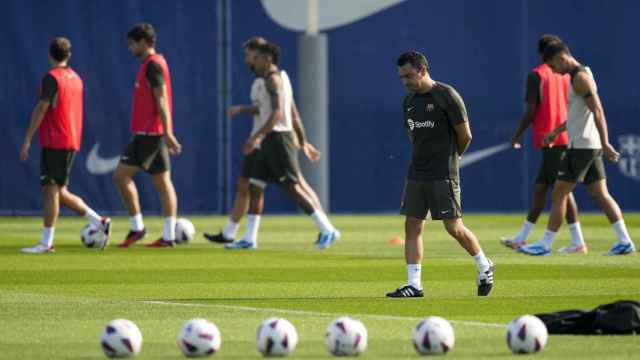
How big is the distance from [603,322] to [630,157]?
17.6m

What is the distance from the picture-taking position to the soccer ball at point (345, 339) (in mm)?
9273

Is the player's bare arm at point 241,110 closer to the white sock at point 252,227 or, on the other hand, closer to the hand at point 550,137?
the white sock at point 252,227

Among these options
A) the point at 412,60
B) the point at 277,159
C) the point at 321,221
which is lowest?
the point at 321,221

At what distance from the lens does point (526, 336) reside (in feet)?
30.7

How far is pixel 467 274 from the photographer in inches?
611

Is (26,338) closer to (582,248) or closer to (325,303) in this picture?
(325,303)

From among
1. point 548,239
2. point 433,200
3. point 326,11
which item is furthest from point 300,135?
point 326,11

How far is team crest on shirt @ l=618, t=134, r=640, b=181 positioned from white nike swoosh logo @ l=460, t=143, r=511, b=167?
190 centimetres

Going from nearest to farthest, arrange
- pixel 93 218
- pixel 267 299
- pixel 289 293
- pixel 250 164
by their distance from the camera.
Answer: pixel 267 299
pixel 289 293
pixel 93 218
pixel 250 164

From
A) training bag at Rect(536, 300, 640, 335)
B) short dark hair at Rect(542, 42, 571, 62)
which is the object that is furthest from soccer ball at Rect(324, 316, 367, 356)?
short dark hair at Rect(542, 42, 571, 62)

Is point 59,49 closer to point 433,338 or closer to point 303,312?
point 303,312

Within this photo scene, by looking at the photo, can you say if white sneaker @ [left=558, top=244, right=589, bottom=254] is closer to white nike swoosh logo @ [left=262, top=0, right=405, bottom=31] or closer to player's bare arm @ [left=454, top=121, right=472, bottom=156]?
player's bare arm @ [left=454, top=121, right=472, bottom=156]

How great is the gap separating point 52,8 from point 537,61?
7.94 metres

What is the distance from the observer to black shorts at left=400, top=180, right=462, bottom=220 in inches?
515
